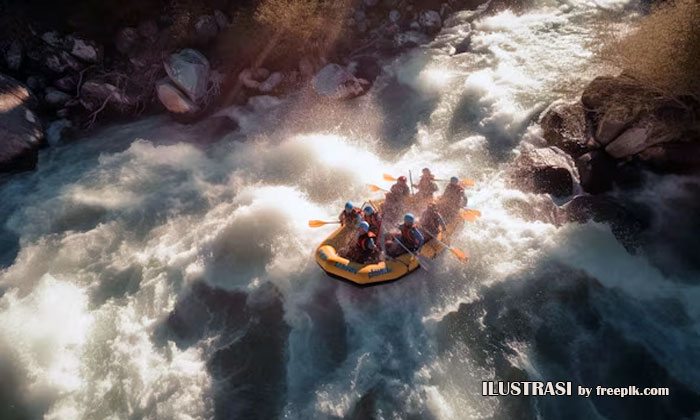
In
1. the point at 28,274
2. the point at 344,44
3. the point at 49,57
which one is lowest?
the point at 28,274

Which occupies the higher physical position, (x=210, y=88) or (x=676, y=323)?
(x=210, y=88)

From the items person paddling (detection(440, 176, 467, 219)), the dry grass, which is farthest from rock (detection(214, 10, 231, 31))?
the dry grass

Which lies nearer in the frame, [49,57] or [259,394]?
[259,394]

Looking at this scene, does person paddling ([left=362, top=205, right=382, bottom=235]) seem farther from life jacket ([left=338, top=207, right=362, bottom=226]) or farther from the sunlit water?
the sunlit water

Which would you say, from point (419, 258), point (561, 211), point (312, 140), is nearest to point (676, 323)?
point (561, 211)

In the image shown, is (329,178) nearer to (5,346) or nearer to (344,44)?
(344,44)

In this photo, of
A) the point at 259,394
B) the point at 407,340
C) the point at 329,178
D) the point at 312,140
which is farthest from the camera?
the point at 312,140
